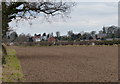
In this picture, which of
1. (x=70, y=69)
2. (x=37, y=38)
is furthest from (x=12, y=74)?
(x=37, y=38)

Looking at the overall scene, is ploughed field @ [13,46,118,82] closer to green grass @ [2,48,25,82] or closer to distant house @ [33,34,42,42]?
green grass @ [2,48,25,82]

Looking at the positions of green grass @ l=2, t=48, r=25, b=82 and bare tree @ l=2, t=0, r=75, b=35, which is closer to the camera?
green grass @ l=2, t=48, r=25, b=82

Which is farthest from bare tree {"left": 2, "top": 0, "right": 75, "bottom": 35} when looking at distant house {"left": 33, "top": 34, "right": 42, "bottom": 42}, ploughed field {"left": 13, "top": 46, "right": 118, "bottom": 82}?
distant house {"left": 33, "top": 34, "right": 42, "bottom": 42}

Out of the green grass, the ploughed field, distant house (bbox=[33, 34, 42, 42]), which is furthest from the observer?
distant house (bbox=[33, 34, 42, 42])

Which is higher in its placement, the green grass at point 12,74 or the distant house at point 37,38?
the distant house at point 37,38

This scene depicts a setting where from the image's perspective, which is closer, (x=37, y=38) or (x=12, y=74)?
(x=12, y=74)

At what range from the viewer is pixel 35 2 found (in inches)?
942

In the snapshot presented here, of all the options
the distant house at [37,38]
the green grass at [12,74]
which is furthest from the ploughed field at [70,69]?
the distant house at [37,38]

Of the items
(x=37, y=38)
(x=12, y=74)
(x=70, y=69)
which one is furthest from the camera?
(x=37, y=38)

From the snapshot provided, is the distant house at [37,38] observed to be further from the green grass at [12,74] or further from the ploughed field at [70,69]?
the green grass at [12,74]

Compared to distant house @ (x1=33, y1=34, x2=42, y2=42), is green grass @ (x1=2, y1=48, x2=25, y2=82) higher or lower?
lower

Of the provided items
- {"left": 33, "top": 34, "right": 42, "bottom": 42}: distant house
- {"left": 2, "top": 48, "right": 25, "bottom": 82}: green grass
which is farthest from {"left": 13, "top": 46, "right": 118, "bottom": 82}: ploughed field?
{"left": 33, "top": 34, "right": 42, "bottom": 42}: distant house

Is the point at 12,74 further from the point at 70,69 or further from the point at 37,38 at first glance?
the point at 37,38

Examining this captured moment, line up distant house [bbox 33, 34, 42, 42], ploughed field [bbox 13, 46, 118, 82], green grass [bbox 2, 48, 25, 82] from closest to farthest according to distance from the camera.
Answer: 1. green grass [bbox 2, 48, 25, 82]
2. ploughed field [bbox 13, 46, 118, 82]
3. distant house [bbox 33, 34, 42, 42]
